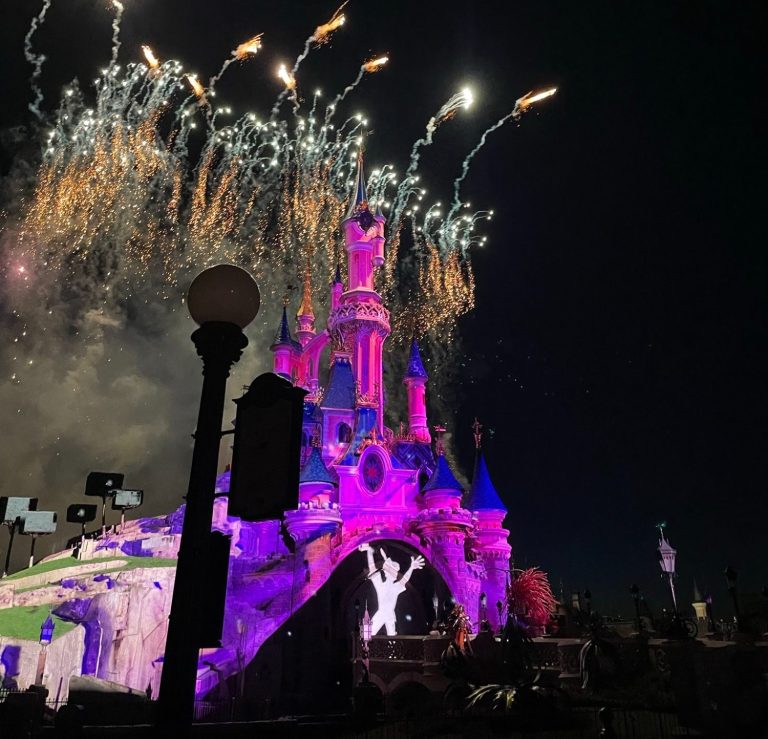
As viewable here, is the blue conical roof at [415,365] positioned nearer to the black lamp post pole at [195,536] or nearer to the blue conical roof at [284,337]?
the blue conical roof at [284,337]

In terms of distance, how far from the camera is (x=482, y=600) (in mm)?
33438

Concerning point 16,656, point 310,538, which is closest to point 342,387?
point 310,538

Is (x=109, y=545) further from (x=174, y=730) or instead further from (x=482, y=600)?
(x=174, y=730)

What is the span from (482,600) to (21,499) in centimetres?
3415

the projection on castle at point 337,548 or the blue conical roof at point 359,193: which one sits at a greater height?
the blue conical roof at point 359,193

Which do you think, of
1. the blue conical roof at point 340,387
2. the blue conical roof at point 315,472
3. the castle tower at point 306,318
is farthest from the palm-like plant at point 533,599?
the castle tower at point 306,318

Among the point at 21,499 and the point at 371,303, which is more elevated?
the point at 371,303

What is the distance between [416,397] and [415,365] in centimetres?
327

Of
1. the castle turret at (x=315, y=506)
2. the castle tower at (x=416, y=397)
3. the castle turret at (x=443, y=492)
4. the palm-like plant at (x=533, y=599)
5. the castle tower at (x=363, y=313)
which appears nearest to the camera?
the castle turret at (x=315, y=506)

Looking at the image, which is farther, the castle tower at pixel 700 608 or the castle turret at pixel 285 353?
the castle turret at pixel 285 353

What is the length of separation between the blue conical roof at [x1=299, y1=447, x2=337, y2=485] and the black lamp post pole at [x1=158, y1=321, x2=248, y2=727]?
→ 30.4 m

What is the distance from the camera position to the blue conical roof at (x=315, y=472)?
34.8 metres

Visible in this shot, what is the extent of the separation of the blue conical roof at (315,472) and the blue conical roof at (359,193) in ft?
74.7

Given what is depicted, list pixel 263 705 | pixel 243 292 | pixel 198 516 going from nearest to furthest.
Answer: pixel 198 516 → pixel 243 292 → pixel 263 705
